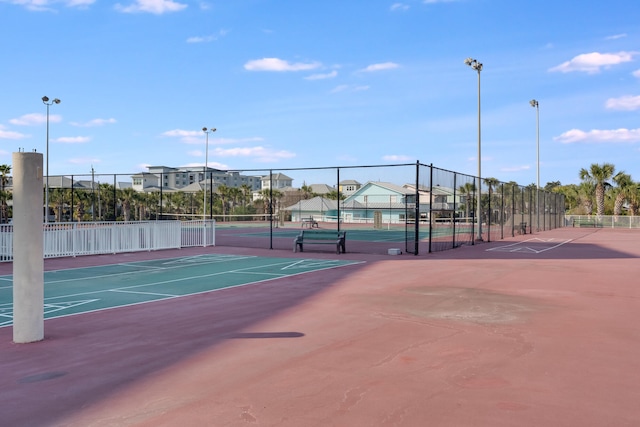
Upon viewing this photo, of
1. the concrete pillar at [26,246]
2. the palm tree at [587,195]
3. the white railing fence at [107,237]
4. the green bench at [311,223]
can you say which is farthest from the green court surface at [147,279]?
the palm tree at [587,195]

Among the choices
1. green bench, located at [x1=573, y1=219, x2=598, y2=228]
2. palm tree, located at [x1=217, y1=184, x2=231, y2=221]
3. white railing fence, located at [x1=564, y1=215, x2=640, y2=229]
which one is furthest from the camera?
palm tree, located at [x1=217, y1=184, x2=231, y2=221]

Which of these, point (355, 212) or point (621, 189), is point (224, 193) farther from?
point (621, 189)

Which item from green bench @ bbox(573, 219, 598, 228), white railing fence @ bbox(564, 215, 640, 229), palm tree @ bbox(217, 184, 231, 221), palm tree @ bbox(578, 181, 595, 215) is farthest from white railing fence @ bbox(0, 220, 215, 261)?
palm tree @ bbox(578, 181, 595, 215)

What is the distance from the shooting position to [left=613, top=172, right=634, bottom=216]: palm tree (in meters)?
54.7

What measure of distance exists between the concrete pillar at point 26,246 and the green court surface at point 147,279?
1.74 meters

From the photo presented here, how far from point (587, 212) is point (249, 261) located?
50640 millimetres

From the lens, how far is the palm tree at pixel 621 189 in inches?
2153

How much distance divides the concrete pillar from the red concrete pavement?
0.35 meters

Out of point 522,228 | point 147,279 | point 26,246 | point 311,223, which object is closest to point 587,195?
point 522,228

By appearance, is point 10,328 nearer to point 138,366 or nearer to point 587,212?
point 138,366

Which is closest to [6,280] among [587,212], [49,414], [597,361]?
[49,414]

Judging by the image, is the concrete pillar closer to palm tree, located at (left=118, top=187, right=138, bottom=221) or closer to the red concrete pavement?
the red concrete pavement

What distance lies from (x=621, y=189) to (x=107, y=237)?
51.8 m

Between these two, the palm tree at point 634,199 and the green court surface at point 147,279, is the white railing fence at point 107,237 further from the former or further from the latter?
the palm tree at point 634,199
